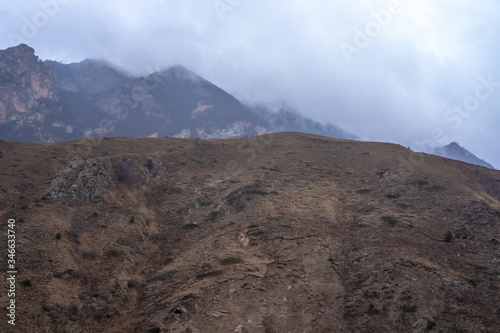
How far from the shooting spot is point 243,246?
32.7 metres

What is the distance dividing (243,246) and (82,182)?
24890 mm

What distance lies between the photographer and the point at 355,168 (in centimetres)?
6197

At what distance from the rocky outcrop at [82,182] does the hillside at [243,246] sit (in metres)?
0.22

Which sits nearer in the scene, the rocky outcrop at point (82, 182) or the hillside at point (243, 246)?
the hillside at point (243, 246)

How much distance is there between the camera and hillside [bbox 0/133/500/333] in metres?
21.9

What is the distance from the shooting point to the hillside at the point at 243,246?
21.9m

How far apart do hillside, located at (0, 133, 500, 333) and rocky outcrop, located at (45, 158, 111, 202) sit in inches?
8.7

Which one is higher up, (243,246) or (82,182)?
(82,182)

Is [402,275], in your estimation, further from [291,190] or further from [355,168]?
[355,168]

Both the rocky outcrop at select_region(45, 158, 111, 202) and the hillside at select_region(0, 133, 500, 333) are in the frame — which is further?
the rocky outcrop at select_region(45, 158, 111, 202)

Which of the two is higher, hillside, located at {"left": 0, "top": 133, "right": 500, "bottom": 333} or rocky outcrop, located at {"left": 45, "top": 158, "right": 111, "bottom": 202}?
rocky outcrop, located at {"left": 45, "top": 158, "right": 111, "bottom": 202}

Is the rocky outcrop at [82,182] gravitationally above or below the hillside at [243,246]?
above

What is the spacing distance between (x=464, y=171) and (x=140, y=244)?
64.8 metres

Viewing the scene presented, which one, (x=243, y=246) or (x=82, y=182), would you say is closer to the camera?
(x=243, y=246)
